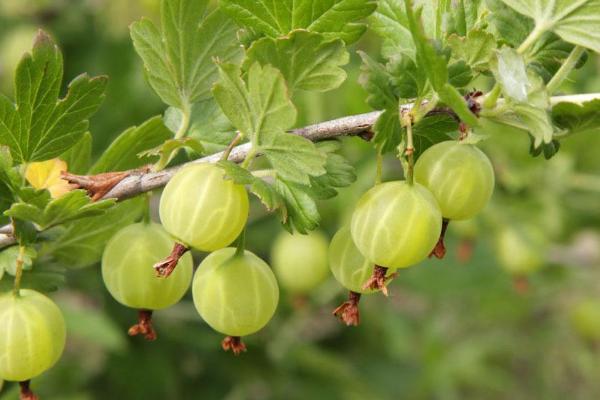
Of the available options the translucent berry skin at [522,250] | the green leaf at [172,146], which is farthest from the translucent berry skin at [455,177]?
the translucent berry skin at [522,250]

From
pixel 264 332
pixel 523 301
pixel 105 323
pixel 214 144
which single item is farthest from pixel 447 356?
pixel 214 144

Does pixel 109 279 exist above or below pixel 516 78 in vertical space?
below

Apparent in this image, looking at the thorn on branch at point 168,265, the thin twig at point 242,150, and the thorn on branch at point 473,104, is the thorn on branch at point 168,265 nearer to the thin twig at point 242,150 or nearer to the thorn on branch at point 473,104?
the thin twig at point 242,150

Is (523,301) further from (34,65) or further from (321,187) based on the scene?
(34,65)

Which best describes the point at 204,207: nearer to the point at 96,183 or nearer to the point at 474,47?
the point at 96,183

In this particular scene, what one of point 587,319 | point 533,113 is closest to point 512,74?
point 533,113

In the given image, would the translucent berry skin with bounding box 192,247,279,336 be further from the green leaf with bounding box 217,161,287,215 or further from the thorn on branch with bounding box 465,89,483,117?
the thorn on branch with bounding box 465,89,483,117
